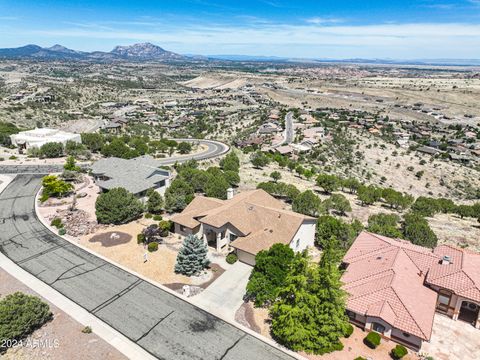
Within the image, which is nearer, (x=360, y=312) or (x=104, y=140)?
(x=360, y=312)

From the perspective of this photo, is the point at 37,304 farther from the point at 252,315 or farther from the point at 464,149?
the point at 464,149

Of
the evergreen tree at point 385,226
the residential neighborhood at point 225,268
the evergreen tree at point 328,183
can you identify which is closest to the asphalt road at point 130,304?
the residential neighborhood at point 225,268

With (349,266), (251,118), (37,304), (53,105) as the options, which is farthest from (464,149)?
(53,105)

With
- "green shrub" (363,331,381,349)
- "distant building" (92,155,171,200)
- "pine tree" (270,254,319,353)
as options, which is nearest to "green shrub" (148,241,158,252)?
"distant building" (92,155,171,200)

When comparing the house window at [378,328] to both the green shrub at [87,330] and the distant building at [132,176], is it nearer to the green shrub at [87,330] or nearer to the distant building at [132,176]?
the green shrub at [87,330]

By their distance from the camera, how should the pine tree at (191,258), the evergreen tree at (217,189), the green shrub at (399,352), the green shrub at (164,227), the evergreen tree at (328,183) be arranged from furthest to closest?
the evergreen tree at (328,183), the evergreen tree at (217,189), the green shrub at (164,227), the pine tree at (191,258), the green shrub at (399,352)

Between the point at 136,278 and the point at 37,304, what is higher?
the point at 37,304

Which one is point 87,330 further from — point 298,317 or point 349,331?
point 349,331
